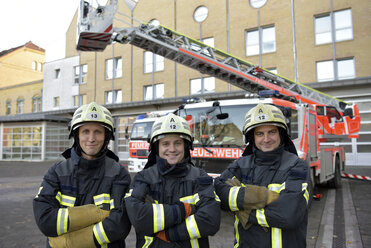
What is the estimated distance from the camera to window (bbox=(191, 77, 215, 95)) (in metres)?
17.4

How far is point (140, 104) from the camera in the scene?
18.6 m

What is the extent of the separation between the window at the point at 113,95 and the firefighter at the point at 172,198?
19985 mm

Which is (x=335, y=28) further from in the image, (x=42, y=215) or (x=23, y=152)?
(x=23, y=152)

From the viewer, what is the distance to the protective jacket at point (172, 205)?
1698 mm

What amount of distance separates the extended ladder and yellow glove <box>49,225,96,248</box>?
617cm

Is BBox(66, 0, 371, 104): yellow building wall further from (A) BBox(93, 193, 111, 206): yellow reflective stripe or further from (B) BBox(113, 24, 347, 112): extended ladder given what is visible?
(A) BBox(93, 193, 111, 206): yellow reflective stripe

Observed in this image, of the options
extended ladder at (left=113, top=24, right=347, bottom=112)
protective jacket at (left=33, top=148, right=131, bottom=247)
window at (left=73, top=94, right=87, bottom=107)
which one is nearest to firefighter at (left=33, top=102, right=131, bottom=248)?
protective jacket at (left=33, top=148, right=131, bottom=247)

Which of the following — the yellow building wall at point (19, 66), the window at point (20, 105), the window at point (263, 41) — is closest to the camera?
the window at point (263, 41)

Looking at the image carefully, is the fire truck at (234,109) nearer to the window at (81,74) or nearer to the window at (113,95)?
the window at (113,95)

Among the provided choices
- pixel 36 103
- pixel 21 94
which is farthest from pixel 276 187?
pixel 21 94

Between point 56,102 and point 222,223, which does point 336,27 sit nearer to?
point 222,223

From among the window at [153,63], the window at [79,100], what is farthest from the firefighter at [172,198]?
the window at [79,100]

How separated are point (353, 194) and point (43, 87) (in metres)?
26.3

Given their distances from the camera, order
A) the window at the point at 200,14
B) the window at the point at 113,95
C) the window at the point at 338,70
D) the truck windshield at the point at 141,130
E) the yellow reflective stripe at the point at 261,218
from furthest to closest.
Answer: the window at the point at 113,95 → the window at the point at 200,14 → the window at the point at 338,70 → the truck windshield at the point at 141,130 → the yellow reflective stripe at the point at 261,218
